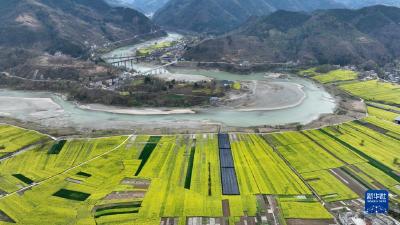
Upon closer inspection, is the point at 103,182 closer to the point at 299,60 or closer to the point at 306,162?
the point at 306,162

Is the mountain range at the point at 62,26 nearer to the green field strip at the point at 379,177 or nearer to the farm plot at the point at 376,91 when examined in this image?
the farm plot at the point at 376,91

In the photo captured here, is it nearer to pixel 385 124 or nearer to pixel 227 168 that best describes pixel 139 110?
pixel 227 168

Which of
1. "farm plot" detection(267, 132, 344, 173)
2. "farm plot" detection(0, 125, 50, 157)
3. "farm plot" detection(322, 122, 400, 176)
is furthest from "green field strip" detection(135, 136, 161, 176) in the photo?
"farm plot" detection(322, 122, 400, 176)

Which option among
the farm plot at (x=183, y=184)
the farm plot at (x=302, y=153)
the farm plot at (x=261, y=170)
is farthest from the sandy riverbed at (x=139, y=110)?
the farm plot at (x=302, y=153)

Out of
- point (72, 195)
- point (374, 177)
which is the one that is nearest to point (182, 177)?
point (72, 195)

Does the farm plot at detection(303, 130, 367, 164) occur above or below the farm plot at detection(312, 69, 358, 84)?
below

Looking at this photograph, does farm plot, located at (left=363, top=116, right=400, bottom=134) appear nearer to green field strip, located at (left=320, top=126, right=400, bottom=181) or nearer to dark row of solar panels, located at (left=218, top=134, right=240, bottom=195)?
green field strip, located at (left=320, top=126, right=400, bottom=181)
